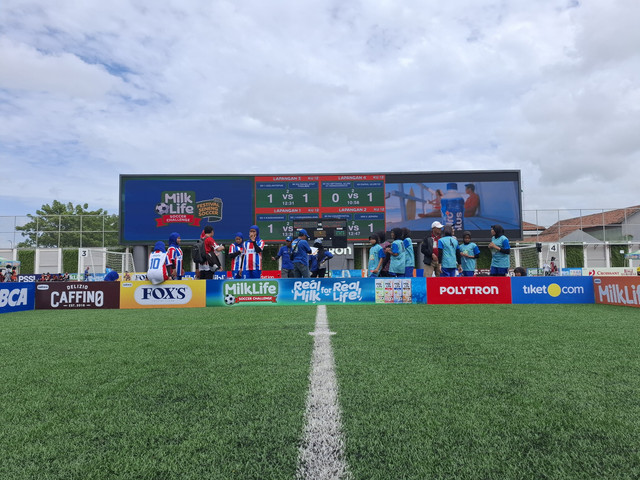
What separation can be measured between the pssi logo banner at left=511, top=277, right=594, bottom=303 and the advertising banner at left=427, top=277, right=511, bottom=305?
0.86 ft

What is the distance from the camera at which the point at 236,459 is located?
184 cm

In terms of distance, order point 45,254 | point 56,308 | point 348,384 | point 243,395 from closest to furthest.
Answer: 1. point 243,395
2. point 348,384
3. point 56,308
4. point 45,254

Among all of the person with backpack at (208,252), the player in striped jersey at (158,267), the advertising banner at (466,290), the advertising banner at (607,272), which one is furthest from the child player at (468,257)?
the advertising banner at (607,272)

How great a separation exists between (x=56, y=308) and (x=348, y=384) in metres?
9.64

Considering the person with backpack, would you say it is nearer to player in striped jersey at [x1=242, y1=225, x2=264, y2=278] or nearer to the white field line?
player in striped jersey at [x1=242, y1=225, x2=264, y2=278]

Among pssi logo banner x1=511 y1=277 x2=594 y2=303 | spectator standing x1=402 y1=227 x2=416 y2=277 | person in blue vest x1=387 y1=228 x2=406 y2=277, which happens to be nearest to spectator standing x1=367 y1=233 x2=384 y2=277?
person in blue vest x1=387 y1=228 x2=406 y2=277

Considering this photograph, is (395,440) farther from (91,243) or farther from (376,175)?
(91,243)

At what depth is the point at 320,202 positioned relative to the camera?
24438 millimetres

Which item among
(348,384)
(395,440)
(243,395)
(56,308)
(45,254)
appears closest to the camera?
(395,440)

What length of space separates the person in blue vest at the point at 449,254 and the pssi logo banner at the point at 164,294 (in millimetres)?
5752

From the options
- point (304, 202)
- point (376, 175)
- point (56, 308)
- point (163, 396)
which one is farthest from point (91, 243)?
point (163, 396)

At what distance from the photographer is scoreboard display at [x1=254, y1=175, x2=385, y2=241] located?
24188 millimetres

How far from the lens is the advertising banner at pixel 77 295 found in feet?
33.0

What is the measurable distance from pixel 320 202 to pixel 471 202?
865 cm
